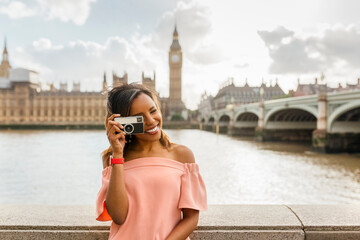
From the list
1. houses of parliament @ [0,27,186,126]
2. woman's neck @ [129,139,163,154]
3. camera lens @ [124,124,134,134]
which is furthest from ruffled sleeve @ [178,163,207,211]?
houses of parliament @ [0,27,186,126]

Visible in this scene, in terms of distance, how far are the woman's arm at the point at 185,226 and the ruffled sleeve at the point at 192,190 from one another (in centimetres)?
4

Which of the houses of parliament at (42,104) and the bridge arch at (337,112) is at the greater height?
the houses of parliament at (42,104)

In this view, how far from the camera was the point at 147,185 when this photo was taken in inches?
46.6

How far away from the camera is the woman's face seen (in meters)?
1.25

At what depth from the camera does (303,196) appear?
7516mm

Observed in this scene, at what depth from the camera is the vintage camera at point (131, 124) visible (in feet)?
3.77

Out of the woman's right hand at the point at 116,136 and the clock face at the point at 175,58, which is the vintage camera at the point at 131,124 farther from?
the clock face at the point at 175,58

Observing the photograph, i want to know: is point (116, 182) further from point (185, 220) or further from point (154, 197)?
point (185, 220)

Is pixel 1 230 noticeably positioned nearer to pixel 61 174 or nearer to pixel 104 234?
pixel 104 234

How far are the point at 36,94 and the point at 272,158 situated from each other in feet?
182

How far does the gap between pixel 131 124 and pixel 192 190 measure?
329mm

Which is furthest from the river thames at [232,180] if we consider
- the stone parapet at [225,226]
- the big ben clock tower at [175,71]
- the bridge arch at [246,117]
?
the big ben clock tower at [175,71]

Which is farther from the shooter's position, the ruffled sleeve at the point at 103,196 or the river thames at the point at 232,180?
the river thames at the point at 232,180

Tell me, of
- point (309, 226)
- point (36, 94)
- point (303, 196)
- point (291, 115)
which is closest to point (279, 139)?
point (291, 115)
